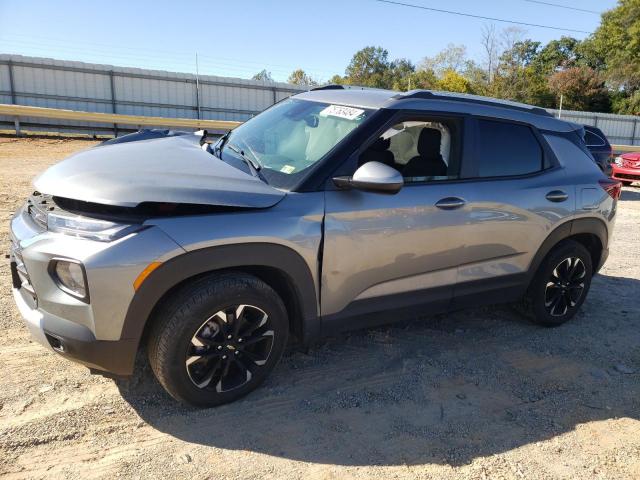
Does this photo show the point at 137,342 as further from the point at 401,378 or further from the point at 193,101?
the point at 193,101

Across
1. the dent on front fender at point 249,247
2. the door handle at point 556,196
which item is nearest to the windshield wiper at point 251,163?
the dent on front fender at point 249,247

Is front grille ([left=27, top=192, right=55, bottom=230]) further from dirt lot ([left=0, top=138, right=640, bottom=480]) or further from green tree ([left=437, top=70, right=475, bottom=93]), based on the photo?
green tree ([left=437, top=70, right=475, bottom=93])

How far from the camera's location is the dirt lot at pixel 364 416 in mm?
2596

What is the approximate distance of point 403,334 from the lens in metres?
4.11

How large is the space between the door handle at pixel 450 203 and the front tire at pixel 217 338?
1.27m

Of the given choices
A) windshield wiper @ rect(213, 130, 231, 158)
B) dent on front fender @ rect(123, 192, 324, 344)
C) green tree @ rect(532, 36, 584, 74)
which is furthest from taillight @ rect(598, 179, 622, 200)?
green tree @ rect(532, 36, 584, 74)

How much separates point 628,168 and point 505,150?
1277 centimetres

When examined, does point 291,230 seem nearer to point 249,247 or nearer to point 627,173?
point 249,247

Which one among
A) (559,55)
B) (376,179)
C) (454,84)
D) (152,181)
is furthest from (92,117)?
(559,55)

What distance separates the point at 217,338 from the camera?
2.84 m

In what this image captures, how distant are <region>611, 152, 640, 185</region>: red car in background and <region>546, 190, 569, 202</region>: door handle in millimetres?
11677

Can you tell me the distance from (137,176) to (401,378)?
2112 millimetres

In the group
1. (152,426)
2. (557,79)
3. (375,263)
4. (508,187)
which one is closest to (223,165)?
(375,263)

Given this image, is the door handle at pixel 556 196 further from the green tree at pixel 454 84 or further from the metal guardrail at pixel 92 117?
the green tree at pixel 454 84
